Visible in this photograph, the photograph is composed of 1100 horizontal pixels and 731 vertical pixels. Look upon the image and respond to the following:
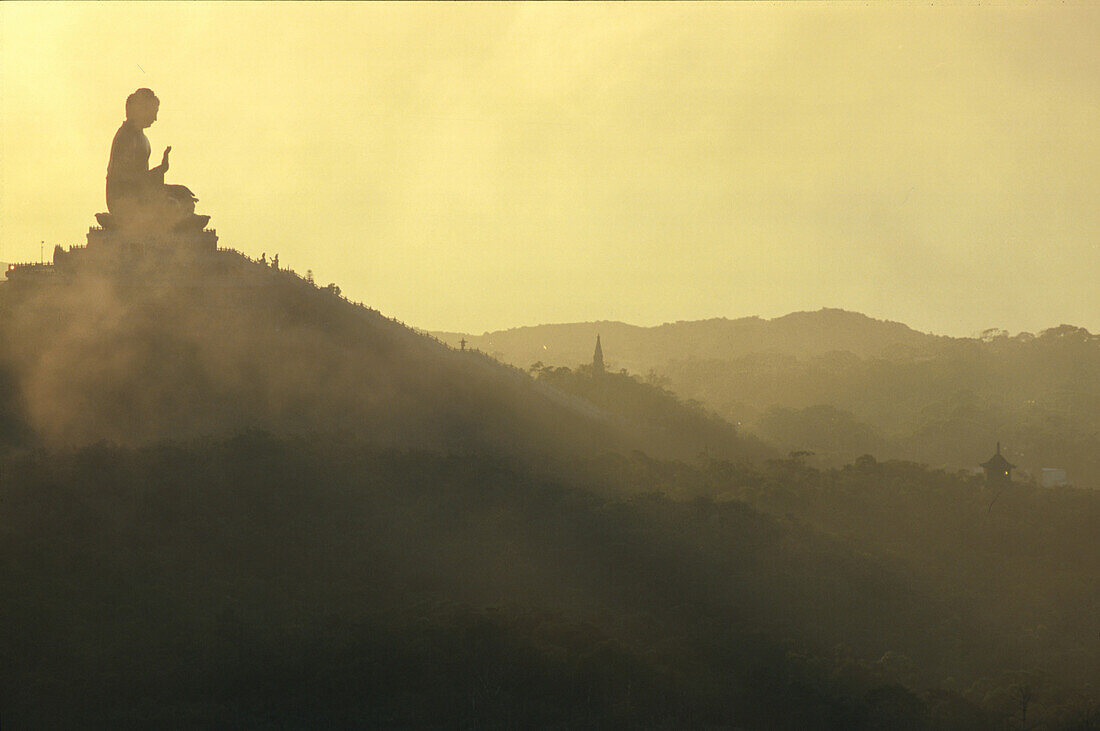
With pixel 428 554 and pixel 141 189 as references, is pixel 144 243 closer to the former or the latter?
pixel 141 189

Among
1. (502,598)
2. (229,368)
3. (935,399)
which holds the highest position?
(935,399)

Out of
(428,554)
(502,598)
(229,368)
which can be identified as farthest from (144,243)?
(502,598)

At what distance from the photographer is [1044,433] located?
124188mm

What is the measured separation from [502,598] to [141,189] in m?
23.6

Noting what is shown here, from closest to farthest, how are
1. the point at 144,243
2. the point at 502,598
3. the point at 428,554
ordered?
the point at 502,598 < the point at 428,554 < the point at 144,243

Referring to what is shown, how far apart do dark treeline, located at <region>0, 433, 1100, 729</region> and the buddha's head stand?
15.3 m

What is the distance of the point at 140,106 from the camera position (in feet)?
211

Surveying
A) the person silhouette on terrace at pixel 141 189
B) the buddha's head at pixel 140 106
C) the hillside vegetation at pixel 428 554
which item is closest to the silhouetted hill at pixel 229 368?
the hillside vegetation at pixel 428 554

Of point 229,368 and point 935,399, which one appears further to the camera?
point 935,399

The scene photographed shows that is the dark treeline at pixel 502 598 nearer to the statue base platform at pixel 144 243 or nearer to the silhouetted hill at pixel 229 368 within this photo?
the silhouetted hill at pixel 229 368

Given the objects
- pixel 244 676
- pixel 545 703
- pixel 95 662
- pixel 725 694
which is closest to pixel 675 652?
pixel 725 694

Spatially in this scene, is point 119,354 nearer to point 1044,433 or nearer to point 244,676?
point 244,676

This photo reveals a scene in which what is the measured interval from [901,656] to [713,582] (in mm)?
8141

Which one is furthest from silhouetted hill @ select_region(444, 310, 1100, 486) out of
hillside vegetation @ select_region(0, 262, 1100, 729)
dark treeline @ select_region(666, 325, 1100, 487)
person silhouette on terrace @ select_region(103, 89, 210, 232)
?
person silhouette on terrace @ select_region(103, 89, 210, 232)
